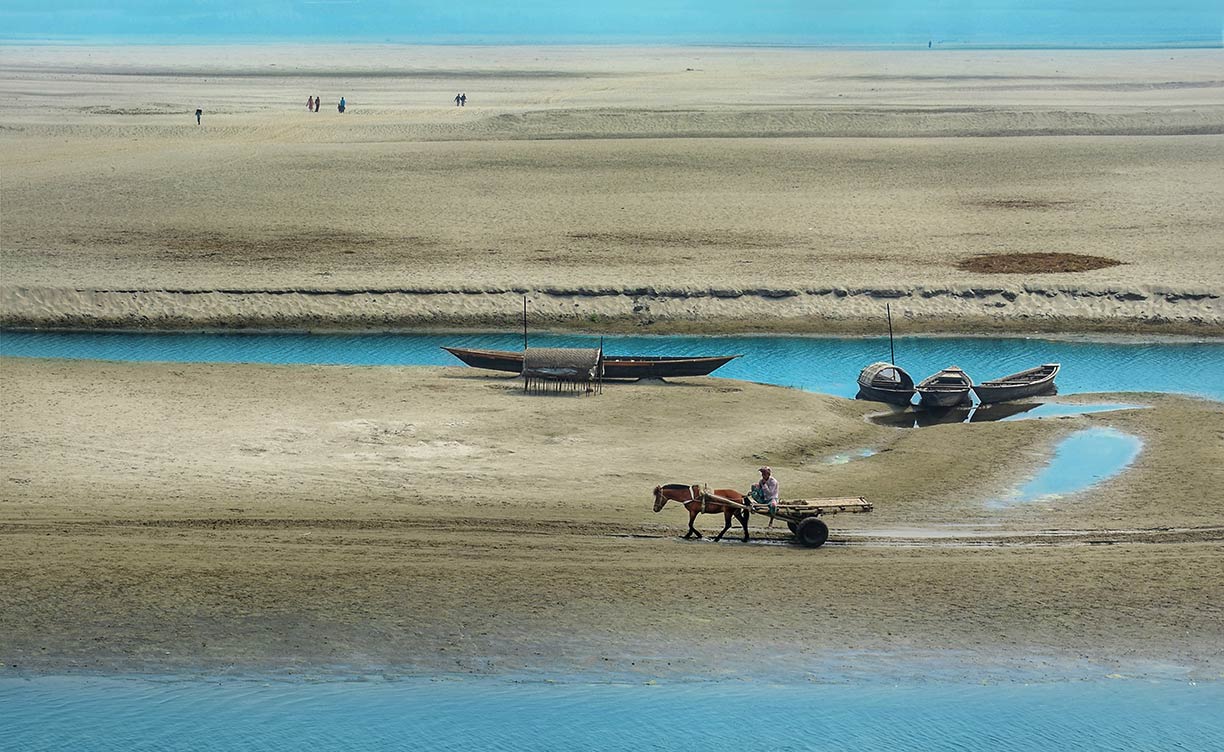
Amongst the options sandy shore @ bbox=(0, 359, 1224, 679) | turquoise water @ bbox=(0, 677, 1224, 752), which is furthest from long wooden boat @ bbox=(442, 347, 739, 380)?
turquoise water @ bbox=(0, 677, 1224, 752)

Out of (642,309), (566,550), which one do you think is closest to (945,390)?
(642,309)

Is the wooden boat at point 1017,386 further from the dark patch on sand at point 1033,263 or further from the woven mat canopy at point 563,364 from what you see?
the dark patch on sand at point 1033,263

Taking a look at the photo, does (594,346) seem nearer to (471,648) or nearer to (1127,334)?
(1127,334)

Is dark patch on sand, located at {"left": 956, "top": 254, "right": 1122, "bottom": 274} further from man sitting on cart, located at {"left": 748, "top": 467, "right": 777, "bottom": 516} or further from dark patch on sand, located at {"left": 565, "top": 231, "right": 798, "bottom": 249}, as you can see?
man sitting on cart, located at {"left": 748, "top": 467, "right": 777, "bottom": 516}

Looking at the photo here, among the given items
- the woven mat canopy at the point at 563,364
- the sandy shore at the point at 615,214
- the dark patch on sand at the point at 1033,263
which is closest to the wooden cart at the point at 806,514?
the woven mat canopy at the point at 563,364

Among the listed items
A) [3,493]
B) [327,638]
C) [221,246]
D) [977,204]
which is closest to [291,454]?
[3,493]

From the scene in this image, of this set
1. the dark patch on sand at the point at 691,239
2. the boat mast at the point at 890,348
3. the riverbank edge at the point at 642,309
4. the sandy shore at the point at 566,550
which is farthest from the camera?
the dark patch on sand at the point at 691,239

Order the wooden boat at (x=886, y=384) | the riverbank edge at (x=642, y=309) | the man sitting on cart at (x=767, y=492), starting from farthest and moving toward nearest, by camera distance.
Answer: the riverbank edge at (x=642, y=309), the wooden boat at (x=886, y=384), the man sitting on cart at (x=767, y=492)

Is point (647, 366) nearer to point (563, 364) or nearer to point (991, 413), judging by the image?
point (563, 364)
